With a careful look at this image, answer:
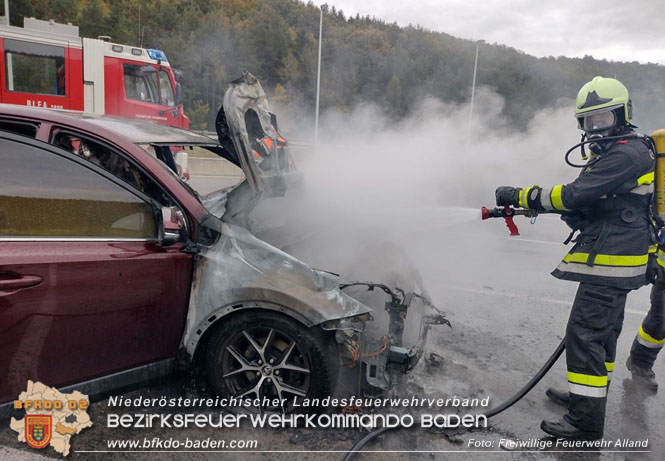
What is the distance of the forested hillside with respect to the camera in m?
27.3

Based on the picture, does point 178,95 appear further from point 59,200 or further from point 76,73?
point 59,200

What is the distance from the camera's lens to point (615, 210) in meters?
2.91

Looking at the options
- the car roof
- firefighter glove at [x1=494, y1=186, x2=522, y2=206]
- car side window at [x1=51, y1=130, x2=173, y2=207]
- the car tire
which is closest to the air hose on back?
the car tire

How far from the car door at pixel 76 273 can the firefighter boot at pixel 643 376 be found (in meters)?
3.32

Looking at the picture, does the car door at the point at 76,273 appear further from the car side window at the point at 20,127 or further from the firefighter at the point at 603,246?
the firefighter at the point at 603,246

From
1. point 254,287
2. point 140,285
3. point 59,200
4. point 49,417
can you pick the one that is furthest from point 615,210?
point 49,417

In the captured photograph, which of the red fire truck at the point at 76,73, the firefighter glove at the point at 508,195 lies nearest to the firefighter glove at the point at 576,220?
the firefighter glove at the point at 508,195

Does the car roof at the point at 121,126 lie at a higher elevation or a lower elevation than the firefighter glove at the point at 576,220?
higher

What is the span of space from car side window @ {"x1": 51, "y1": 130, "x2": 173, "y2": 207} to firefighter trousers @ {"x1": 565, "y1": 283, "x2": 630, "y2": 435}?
8.12ft

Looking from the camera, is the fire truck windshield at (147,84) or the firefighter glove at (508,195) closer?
the firefighter glove at (508,195)

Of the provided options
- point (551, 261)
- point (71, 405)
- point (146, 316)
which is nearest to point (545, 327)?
point (551, 261)

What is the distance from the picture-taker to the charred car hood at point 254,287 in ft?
8.39

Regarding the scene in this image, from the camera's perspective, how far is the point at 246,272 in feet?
8.55

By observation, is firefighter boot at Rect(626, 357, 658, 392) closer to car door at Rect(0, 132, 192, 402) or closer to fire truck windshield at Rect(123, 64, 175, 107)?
car door at Rect(0, 132, 192, 402)
